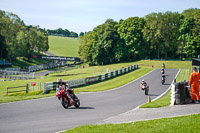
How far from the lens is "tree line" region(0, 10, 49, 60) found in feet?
294

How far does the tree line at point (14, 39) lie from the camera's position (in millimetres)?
89688

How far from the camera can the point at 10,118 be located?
43.0ft

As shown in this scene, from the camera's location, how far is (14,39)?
9512 centimetres

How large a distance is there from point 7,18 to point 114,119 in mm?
A: 101752

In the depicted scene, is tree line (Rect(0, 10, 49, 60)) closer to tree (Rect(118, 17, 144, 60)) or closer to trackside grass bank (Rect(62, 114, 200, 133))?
tree (Rect(118, 17, 144, 60))

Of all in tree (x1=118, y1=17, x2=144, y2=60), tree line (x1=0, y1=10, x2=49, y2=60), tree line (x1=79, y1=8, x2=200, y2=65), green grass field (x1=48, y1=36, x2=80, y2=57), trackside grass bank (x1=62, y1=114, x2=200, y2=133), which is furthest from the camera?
green grass field (x1=48, y1=36, x2=80, y2=57)

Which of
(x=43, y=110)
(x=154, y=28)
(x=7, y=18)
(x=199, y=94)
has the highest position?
(x=7, y=18)

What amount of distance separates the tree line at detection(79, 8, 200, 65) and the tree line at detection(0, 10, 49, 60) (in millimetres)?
28636

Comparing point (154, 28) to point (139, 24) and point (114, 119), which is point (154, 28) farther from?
point (114, 119)

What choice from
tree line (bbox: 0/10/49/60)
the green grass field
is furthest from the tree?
the green grass field

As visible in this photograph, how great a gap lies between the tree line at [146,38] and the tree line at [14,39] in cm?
2864

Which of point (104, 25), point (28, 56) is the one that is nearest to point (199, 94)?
point (104, 25)

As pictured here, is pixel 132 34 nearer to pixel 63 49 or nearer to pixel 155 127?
pixel 155 127

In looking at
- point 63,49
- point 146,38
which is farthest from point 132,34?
point 63,49
